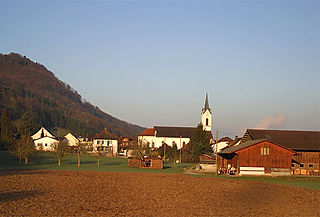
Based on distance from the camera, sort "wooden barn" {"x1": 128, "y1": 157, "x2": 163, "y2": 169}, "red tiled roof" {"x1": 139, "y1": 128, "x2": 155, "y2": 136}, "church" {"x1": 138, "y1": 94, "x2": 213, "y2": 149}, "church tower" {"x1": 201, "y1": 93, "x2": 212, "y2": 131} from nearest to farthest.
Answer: "wooden barn" {"x1": 128, "y1": 157, "x2": 163, "y2": 169}, "church" {"x1": 138, "y1": 94, "x2": 213, "y2": 149}, "red tiled roof" {"x1": 139, "y1": 128, "x2": 155, "y2": 136}, "church tower" {"x1": 201, "y1": 93, "x2": 212, "y2": 131}

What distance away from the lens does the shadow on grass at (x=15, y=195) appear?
2368 centimetres

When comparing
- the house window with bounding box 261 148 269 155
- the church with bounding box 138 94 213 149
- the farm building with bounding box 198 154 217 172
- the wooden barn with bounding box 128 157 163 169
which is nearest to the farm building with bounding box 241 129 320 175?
the house window with bounding box 261 148 269 155

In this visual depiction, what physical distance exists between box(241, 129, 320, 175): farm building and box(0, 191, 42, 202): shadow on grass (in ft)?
131

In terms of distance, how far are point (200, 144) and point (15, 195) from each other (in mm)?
65369

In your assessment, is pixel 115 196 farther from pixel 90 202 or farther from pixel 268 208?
pixel 268 208

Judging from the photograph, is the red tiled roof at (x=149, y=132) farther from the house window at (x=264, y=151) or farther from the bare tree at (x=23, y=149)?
the house window at (x=264, y=151)

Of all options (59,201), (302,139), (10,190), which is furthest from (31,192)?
(302,139)

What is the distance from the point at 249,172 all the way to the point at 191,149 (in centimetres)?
3826

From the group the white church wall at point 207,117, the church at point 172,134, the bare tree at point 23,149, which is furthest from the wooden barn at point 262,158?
the white church wall at point 207,117

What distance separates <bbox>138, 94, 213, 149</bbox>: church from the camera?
12975 cm

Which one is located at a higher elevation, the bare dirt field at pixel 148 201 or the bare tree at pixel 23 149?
the bare tree at pixel 23 149

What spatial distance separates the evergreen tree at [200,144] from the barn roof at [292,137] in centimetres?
2054

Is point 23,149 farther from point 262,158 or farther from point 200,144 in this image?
point 200,144

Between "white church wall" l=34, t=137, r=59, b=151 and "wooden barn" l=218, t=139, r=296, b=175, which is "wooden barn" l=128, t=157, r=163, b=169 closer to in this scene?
"wooden barn" l=218, t=139, r=296, b=175
